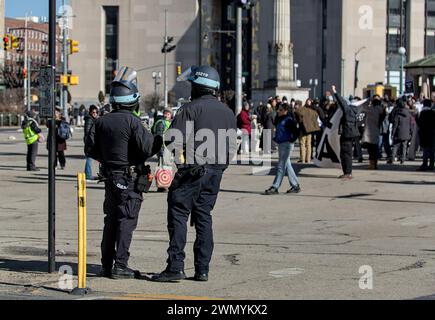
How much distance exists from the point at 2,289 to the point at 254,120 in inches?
1043

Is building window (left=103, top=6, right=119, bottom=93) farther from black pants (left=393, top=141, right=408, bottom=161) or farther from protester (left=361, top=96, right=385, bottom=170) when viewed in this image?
protester (left=361, top=96, right=385, bottom=170)

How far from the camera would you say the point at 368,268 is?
33.0 feet

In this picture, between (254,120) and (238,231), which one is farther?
(254,120)

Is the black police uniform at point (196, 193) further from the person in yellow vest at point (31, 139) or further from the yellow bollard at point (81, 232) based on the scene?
the person in yellow vest at point (31, 139)

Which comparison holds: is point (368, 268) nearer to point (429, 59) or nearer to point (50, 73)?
point (50, 73)

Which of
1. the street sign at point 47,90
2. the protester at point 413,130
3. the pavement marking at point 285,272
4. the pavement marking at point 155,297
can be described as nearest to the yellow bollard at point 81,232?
the pavement marking at point 155,297

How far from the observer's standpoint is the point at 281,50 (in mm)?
57938

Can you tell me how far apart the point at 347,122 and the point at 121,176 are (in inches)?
501

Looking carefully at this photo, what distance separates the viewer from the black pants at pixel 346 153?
21.4m

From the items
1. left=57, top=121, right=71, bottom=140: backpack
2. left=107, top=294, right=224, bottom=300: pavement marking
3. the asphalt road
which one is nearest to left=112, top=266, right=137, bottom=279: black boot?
the asphalt road

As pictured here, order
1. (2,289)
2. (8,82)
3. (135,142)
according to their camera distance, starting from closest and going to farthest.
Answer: (2,289)
(135,142)
(8,82)

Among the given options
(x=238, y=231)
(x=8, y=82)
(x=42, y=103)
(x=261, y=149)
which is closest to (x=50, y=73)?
(x=42, y=103)

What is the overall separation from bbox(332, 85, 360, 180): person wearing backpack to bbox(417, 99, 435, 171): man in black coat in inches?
134

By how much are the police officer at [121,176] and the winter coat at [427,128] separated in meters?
15.9
